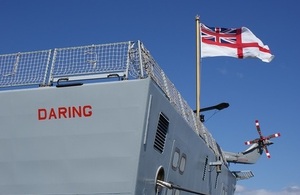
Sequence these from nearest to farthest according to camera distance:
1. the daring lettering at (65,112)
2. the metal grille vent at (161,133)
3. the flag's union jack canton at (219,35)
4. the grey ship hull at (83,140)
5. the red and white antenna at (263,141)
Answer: the grey ship hull at (83,140), the daring lettering at (65,112), the metal grille vent at (161,133), the flag's union jack canton at (219,35), the red and white antenna at (263,141)

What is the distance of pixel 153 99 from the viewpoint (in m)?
9.45

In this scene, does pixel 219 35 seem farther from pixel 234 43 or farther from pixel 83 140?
pixel 83 140

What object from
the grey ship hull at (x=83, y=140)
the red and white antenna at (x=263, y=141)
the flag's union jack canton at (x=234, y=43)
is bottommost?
the grey ship hull at (x=83, y=140)

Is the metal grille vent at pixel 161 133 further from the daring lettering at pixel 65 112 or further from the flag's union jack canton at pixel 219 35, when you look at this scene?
the flag's union jack canton at pixel 219 35

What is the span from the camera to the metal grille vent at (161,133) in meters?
10.0

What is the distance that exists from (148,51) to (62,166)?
3.46m

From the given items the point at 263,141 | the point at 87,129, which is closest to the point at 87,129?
the point at 87,129

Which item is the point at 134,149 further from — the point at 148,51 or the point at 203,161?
the point at 203,161

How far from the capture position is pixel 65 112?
9.48 metres

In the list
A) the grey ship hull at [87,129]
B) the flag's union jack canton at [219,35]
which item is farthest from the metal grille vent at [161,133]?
the flag's union jack canton at [219,35]

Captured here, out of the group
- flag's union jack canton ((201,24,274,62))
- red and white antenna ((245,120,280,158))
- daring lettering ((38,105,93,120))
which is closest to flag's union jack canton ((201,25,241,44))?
flag's union jack canton ((201,24,274,62))

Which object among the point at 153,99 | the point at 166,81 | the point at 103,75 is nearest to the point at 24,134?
the point at 103,75

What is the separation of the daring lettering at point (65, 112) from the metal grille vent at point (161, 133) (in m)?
1.73

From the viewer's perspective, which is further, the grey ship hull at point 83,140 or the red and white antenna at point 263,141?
the red and white antenna at point 263,141
